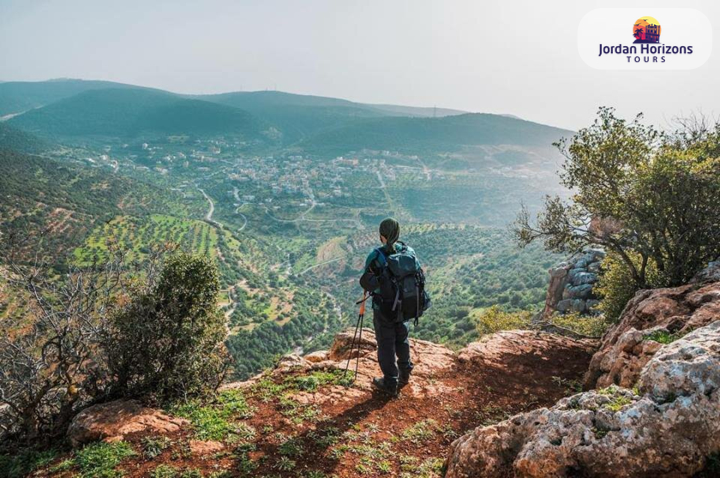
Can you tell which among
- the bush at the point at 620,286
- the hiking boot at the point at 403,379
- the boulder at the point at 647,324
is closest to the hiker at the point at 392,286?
the hiking boot at the point at 403,379

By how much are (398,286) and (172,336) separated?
4.52 metres

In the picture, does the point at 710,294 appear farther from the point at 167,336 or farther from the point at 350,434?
the point at 167,336

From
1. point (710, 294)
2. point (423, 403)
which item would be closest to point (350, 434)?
point (423, 403)

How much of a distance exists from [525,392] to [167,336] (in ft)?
24.0

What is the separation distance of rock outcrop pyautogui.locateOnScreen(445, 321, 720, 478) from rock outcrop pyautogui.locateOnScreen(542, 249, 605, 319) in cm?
2071

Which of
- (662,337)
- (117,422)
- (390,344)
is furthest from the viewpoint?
(390,344)

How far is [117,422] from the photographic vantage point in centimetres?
587

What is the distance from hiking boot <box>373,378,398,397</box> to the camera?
7204 millimetres

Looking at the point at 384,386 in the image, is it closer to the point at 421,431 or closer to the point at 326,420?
the point at 421,431

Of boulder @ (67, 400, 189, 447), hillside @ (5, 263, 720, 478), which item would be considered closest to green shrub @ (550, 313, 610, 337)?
hillside @ (5, 263, 720, 478)

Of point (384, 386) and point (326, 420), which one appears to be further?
point (384, 386)

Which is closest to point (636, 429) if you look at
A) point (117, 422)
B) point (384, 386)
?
point (384, 386)

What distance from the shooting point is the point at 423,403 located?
7.13 metres

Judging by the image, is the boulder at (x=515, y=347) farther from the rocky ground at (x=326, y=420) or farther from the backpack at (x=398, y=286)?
the backpack at (x=398, y=286)
